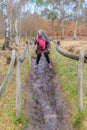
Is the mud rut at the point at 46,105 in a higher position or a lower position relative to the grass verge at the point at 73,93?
lower

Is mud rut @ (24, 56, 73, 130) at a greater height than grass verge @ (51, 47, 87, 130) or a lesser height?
lesser

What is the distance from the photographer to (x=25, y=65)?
40.5 feet

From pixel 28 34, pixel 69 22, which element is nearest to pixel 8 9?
pixel 28 34

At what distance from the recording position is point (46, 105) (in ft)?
23.2

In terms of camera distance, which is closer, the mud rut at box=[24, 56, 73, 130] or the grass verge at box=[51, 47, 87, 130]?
the grass verge at box=[51, 47, 87, 130]

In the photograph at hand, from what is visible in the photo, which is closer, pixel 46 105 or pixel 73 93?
pixel 46 105

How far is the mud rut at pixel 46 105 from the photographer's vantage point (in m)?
6.04

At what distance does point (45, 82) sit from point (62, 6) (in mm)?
40478

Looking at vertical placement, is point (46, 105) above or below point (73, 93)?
below

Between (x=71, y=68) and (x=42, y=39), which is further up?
(x=42, y=39)

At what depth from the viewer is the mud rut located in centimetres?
604

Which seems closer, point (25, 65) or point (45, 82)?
point (45, 82)

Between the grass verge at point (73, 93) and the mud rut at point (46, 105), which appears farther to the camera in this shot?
the mud rut at point (46, 105)

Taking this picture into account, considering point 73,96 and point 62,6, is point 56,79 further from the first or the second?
point 62,6
